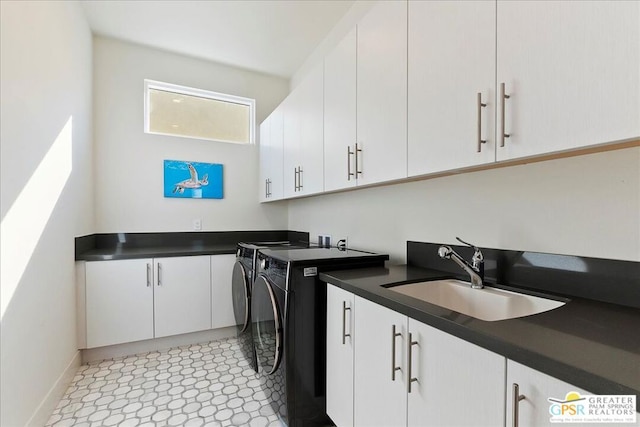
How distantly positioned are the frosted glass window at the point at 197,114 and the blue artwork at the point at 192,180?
1.05 ft

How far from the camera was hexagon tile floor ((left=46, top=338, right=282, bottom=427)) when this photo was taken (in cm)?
174

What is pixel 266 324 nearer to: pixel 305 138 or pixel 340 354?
pixel 340 354

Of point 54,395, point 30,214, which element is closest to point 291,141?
point 30,214

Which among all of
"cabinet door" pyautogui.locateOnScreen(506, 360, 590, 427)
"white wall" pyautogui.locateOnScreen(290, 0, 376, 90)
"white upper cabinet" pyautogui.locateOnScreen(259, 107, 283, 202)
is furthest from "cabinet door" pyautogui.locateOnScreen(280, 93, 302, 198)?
"cabinet door" pyautogui.locateOnScreen(506, 360, 590, 427)

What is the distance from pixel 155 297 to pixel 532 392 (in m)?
2.68

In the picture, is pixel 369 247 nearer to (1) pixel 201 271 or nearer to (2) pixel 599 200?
(2) pixel 599 200

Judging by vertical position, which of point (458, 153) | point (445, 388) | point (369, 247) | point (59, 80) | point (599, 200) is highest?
point (59, 80)

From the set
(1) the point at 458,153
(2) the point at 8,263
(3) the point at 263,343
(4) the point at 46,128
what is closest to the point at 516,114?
(1) the point at 458,153

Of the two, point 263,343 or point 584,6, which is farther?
point 263,343

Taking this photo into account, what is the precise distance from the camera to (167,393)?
6.54 ft

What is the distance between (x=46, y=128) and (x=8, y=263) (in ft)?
2.77

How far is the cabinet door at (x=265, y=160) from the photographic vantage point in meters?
3.10

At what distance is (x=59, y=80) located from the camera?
195cm

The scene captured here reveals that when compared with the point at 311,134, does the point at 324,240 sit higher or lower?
lower
